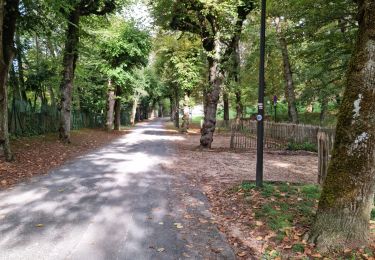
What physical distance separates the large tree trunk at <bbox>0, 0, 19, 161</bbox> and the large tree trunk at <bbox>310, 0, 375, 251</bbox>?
9.80 meters

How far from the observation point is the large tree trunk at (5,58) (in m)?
11.1

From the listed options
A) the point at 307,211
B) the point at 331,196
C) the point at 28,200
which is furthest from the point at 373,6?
the point at 28,200

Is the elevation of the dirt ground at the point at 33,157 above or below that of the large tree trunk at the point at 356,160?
below

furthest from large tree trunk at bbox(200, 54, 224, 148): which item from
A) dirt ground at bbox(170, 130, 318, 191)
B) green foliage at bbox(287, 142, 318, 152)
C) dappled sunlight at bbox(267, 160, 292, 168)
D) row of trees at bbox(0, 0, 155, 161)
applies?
row of trees at bbox(0, 0, 155, 161)

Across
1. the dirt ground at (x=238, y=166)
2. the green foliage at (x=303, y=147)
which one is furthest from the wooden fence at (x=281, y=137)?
the dirt ground at (x=238, y=166)

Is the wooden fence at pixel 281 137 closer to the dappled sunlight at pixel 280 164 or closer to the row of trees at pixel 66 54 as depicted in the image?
the dappled sunlight at pixel 280 164

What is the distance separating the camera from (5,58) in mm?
12133

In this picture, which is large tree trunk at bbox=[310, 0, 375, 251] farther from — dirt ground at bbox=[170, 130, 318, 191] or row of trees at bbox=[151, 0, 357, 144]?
row of trees at bbox=[151, 0, 357, 144]

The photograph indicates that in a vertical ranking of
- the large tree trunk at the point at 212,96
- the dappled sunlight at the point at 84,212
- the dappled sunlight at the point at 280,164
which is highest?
the large tree trunk at the point at 212,96

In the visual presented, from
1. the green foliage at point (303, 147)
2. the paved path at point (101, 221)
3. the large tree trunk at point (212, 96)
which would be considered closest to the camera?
the paved path at point (101, 221)

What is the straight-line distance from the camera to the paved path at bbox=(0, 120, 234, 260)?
191 inches

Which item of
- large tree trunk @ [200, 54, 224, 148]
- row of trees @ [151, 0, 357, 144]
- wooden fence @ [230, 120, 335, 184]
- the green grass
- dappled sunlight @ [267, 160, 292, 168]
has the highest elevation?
row of trees @ [151, 0, 357, 144]

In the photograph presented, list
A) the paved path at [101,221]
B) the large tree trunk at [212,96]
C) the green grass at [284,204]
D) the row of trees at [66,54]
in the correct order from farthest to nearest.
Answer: the large tree trunk at [212,96] < the row of trees at [66,54] < the green grass at [284,204] < the paved path at [101,221]

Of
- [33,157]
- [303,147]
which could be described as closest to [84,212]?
[33,157]
